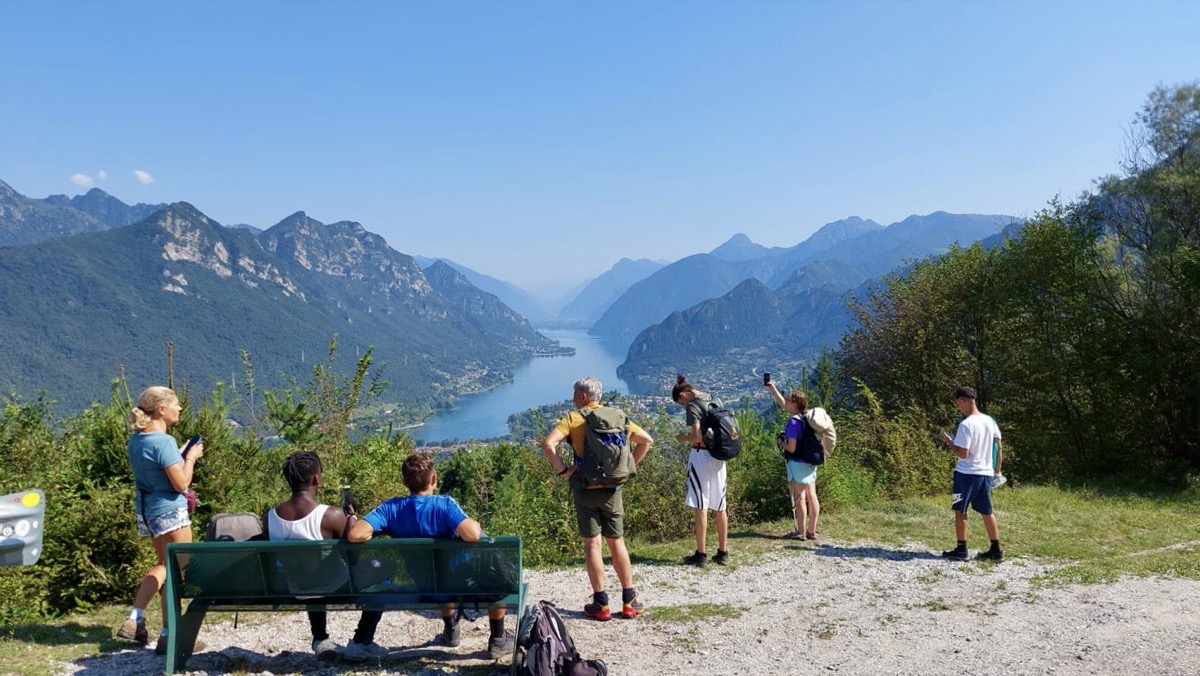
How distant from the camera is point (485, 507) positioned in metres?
14.2

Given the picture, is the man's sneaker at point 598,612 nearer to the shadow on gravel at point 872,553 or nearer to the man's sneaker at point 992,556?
the shadow on gravel at point 872,553

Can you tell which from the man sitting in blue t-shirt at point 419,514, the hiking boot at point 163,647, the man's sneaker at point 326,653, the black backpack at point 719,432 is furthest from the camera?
the black backpack at point 719,432

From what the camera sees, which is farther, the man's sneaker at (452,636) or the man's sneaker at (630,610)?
the man's sneaker at (630,610)

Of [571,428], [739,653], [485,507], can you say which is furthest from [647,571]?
[485,507]

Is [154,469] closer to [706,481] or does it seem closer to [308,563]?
[308,563]

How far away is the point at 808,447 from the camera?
7.71 meters

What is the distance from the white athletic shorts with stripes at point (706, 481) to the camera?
6715mm

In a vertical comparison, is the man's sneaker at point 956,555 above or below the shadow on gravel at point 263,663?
below

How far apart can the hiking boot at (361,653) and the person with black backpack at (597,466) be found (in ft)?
5.11

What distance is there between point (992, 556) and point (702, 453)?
11.0 ft

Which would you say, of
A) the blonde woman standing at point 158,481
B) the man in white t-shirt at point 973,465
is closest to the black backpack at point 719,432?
the man in white t-shirt at point 973,465

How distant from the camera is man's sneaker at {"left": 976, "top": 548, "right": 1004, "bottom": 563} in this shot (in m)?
7.16

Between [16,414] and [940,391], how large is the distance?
67.3ft

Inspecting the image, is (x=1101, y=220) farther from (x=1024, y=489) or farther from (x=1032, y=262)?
(x=1024, y=489)
